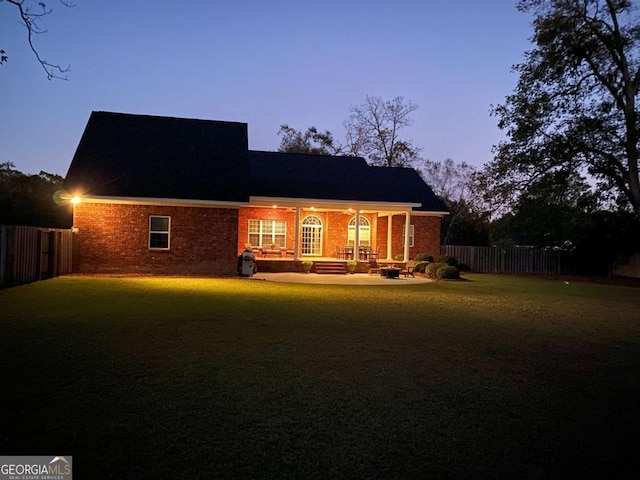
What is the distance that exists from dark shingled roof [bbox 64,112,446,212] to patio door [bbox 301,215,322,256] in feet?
7.51

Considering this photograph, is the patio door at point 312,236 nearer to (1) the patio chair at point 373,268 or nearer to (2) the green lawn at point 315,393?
(1) the patio chair at point 373,268

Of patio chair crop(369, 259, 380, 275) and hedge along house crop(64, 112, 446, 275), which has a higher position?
hedge along house crop(64, 112, 446, 275)

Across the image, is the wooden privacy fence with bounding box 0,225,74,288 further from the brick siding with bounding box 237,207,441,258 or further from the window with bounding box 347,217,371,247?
the window with bounding box 347,217,371,247

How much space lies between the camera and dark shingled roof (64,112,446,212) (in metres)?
21.1

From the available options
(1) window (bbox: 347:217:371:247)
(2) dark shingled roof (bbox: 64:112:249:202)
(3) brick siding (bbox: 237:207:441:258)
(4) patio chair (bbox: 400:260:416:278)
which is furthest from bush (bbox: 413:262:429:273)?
(2) dark shingled roof (bbox: 64:112:249:202)

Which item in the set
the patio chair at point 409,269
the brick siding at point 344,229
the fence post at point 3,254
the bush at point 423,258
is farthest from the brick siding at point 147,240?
the bush at point 423,258

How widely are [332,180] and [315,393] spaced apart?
22.2 meters

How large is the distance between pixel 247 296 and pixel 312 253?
13.7m

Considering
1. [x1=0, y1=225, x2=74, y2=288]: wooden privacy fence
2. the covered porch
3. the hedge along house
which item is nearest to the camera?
[x1=0, y1=225, x2=74, y2=288]: wooden privacy fence

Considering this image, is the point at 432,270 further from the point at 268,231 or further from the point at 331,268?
the point at 268,231

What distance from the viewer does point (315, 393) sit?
5555 millimetres

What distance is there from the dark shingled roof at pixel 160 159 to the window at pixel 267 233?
4179 mm

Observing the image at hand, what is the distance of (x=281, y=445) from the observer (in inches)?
163

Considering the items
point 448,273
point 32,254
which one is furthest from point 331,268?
point 32,254
